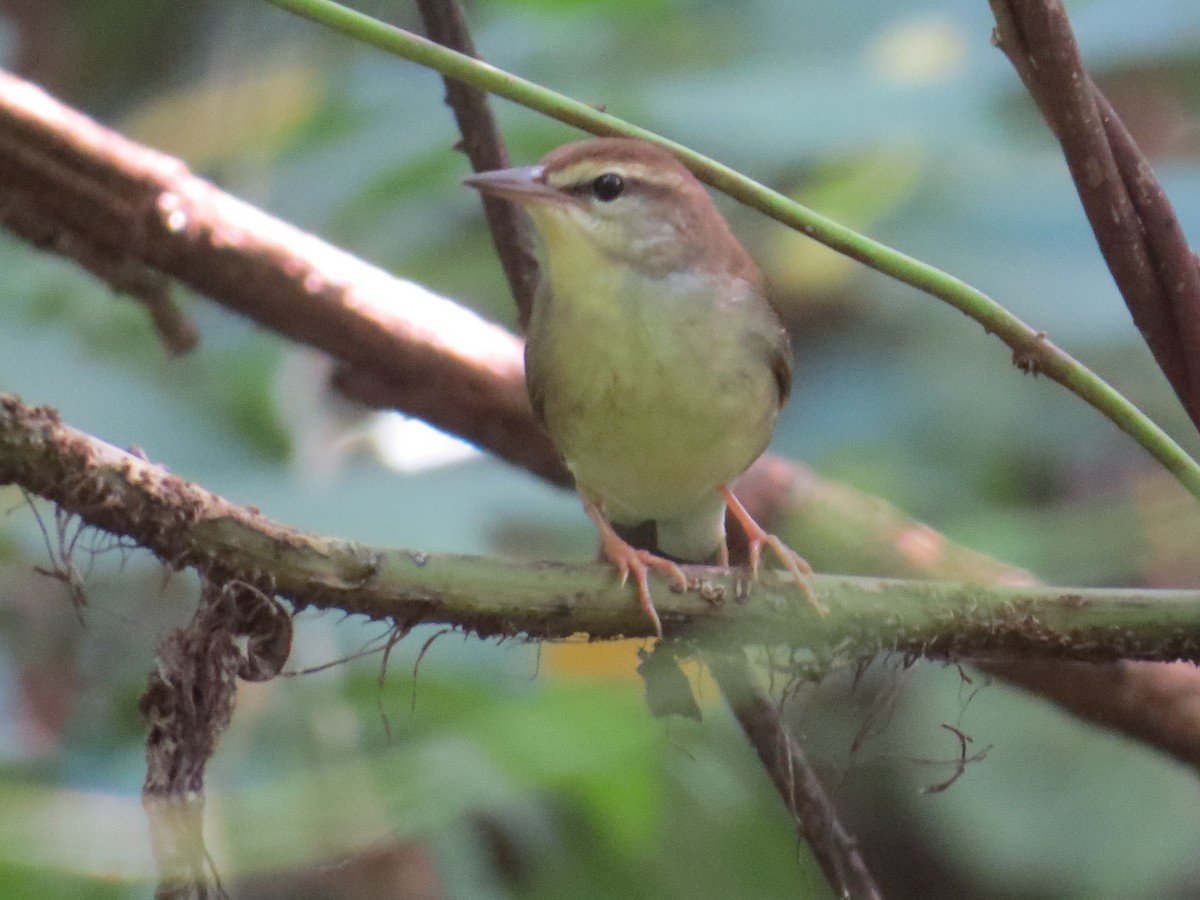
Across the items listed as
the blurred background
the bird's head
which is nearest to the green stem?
the blurred background

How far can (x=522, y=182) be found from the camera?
2447mm

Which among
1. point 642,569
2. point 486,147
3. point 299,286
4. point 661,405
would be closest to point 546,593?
point 642,569

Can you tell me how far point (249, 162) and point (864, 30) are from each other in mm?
1666

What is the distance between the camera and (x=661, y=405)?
99.7 inches

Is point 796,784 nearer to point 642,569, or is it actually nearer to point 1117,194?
point 642,569

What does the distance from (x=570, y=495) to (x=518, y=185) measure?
1.04 m

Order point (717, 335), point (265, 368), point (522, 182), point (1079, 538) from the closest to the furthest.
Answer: point (522, 182) → point (717, 335) → point (265, 368) → point (1079, 538)

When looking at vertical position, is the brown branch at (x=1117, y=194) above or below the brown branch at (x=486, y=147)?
below

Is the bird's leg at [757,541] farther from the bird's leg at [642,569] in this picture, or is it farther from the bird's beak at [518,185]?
the bird's beak at [518,185]

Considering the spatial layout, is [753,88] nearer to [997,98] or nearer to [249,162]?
[997,98]

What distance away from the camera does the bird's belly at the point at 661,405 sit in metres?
2.54

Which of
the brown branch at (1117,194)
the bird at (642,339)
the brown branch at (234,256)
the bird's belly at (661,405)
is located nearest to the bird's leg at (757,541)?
the bird at (642,339)

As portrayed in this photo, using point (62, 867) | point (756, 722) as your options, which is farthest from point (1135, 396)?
point (62, 867)

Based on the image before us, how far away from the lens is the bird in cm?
255
